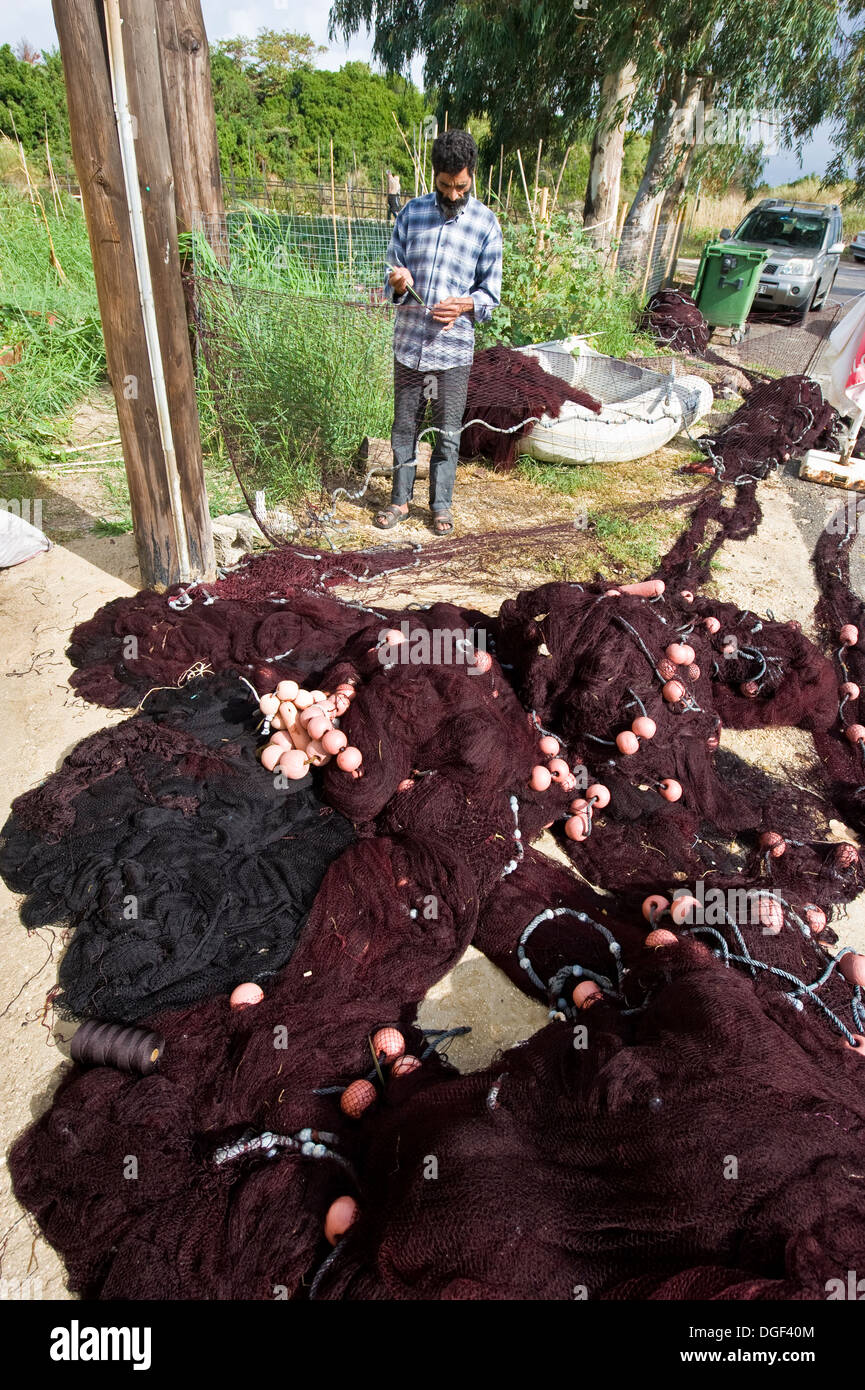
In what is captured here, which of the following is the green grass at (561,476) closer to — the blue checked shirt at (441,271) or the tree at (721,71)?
the blue checked shirt at (441,271)

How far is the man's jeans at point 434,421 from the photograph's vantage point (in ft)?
15.6

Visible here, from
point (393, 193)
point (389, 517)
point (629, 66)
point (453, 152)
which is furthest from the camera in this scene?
point (629, 66)

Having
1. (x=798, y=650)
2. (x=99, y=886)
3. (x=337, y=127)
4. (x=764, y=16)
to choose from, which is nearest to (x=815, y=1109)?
(x=99, y=886)

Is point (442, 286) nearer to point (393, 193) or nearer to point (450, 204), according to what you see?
point (450, 204)

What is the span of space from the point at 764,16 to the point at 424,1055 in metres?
13.9

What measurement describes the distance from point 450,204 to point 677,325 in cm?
710

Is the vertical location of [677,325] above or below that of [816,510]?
above

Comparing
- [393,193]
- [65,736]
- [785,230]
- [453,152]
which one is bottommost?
[65,736]

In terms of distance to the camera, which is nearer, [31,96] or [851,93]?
[851,93]

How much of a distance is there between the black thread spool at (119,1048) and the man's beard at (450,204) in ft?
14.5

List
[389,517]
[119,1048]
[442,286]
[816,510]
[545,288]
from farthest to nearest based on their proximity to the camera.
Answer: [545,288]
[816,510]
[389,517]
[442,286]
[119,1048]

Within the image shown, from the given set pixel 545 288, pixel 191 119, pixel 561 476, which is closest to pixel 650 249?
pixel 545 288

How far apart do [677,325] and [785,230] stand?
518 cm

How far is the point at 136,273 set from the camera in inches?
136
